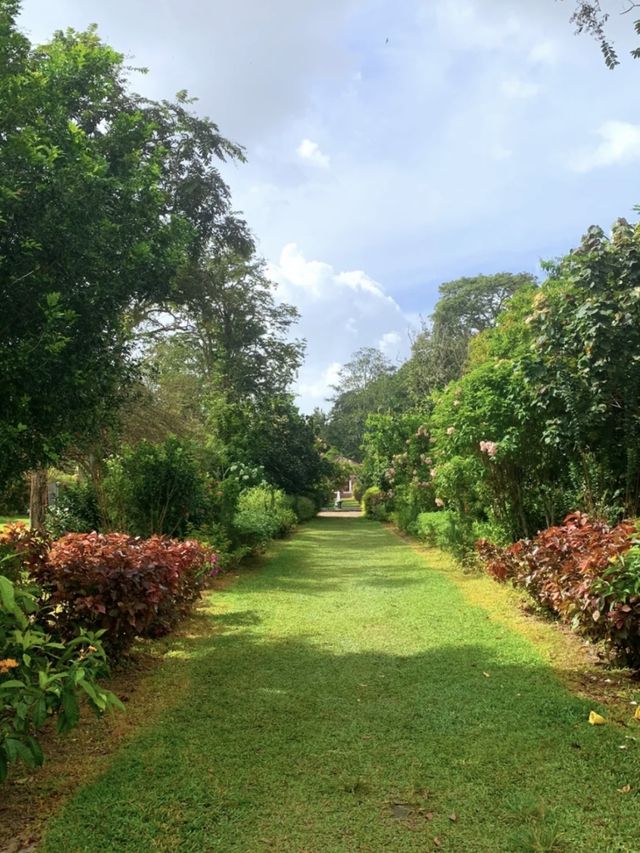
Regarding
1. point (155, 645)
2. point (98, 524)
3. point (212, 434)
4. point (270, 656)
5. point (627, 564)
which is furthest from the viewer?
point (212, 434)

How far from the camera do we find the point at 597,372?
21.3 feet

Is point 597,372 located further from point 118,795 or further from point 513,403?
point 118,795

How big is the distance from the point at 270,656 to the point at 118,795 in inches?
98.3

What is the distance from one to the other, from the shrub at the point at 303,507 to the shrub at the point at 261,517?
8.98ft

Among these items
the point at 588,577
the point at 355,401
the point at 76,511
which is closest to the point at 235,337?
the point at 76,511

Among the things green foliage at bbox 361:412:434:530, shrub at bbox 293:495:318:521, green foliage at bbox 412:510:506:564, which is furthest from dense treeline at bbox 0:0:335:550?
shrub at bbox 293:495:318:521

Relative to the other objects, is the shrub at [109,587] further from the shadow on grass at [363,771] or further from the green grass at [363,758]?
the shadow on grass at [363,771]

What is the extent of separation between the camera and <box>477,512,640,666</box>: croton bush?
4.25 m

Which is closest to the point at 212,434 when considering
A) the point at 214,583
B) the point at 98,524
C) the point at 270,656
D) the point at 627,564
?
the point at 98,524

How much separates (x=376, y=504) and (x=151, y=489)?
18.2 m

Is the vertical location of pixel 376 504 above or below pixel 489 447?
below

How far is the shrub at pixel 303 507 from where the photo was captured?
23.6 meters

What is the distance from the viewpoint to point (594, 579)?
452cm

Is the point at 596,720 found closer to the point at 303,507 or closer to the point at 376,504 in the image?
the point at 303,507
